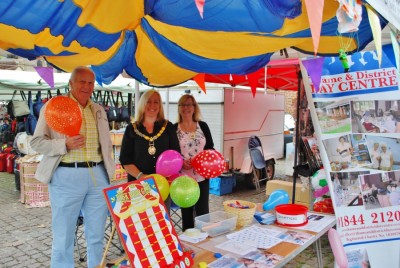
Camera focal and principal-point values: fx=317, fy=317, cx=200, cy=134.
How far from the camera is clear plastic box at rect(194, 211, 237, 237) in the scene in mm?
1951

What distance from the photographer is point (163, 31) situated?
216 cm

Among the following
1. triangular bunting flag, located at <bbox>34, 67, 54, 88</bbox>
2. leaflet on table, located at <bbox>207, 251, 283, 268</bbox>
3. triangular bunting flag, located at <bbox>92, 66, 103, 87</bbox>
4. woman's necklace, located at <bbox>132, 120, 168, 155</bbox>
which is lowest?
leaflet on table, located at <bbox>207, 251, 283, 268</bbox>

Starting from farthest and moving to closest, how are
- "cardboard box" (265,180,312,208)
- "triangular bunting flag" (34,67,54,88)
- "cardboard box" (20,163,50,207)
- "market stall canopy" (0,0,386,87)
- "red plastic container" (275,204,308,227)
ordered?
"cardboard box" (20,163,50,207) < "cardboard box" (265,180,312,208) < "triangular bunting flag" (34,67,54,88) < "red plastic container" (275,204,308,227) < "market stall canopy" (0,0,386,87)

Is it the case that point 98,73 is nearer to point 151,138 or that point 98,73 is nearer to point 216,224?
point 151,138

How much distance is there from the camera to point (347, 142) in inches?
92.5

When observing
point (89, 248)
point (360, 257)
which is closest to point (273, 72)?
point (360, 257)

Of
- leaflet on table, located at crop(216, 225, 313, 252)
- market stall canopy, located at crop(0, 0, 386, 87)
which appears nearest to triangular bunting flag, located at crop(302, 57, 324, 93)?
market stall canopy, located at crop(0, 0, 386, 87)

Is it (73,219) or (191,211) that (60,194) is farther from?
(191,211)

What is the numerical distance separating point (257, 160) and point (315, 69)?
13.5ft

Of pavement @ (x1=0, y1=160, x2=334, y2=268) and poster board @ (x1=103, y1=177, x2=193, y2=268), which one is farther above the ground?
poster board @ (x1=103, y1=177, x2=193, y2=268)

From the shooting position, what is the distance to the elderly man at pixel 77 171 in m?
2.15

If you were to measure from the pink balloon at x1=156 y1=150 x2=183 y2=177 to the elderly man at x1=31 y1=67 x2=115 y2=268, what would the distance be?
1.16ft

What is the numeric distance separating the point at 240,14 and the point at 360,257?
6.29 ft

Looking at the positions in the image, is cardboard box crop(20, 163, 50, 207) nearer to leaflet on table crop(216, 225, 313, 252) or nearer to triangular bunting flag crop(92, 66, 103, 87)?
triangular bunting flag crop(92, 66, 103, 87)
